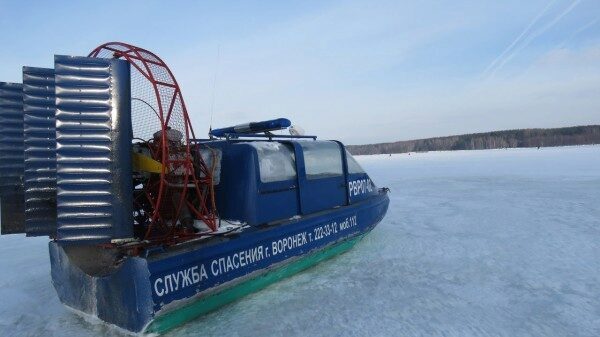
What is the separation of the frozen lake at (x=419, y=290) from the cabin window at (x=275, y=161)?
131cm

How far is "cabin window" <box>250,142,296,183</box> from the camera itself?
15.3 ft

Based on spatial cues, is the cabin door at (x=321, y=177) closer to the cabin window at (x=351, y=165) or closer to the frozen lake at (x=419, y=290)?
the cabin window at (x=351, y=165)

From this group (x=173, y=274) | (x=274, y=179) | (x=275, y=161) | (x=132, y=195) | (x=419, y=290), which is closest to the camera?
(x=132, y=195)

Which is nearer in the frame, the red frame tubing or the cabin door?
the red frame tubing

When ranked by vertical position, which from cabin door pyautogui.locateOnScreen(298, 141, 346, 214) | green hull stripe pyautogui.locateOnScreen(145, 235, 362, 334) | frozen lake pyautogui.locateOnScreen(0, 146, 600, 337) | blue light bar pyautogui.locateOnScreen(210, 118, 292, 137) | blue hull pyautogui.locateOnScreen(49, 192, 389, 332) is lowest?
frozen lake pyautogui.locateOnScreen(0, 146, 600, 337)

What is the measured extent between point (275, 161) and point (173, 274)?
1975 millimetres

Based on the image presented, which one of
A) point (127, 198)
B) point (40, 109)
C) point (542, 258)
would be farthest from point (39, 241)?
point (542, 258)

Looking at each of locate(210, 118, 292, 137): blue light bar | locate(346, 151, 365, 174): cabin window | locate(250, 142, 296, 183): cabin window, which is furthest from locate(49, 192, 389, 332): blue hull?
locate(346, 151, 365, 174): cabin window

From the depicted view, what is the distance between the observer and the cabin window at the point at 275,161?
15.3 ft

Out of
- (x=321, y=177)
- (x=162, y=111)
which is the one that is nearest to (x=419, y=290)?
(x=321, y=177)

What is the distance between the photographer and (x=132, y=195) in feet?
10.7

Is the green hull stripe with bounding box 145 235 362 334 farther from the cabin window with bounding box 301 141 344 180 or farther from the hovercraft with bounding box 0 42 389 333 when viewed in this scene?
the cabin window with bounding box 301 141 344 180

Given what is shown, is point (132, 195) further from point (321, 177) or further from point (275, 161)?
point (321, 177)

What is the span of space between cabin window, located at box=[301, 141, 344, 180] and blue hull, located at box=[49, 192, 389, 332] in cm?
81
